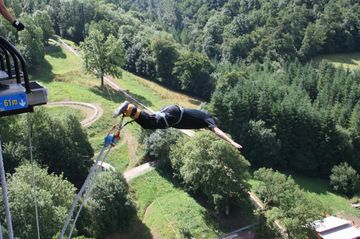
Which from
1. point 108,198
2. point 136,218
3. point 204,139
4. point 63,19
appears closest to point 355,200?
point 204,139

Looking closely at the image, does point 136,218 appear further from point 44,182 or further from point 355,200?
point 355,200

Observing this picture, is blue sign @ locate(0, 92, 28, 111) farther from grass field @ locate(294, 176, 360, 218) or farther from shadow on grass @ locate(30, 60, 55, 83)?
shadow on grass @ locate(30, 60, 55, 83)

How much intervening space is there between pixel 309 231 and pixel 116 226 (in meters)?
20.3

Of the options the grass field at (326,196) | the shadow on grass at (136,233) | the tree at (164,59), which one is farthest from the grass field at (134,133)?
the grass field at (326,196)

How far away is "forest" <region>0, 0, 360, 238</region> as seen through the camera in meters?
53.7

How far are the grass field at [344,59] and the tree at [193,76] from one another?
149 feet

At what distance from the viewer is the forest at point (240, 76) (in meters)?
53.7

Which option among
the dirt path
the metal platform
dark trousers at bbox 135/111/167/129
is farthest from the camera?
the dirt path

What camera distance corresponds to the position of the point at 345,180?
227 ft

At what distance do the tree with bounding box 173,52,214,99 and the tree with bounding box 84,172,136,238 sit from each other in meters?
50.8

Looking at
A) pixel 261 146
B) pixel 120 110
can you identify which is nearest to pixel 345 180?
pixel 261 146

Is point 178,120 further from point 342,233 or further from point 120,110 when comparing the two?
point 342,233

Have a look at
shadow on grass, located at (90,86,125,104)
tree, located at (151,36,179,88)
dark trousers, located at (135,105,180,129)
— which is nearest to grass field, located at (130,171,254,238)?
shadow on grass, located at (90,86,125,104)

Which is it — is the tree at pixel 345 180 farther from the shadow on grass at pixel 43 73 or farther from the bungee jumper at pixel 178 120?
the bungee jumper at pixel 178 120
